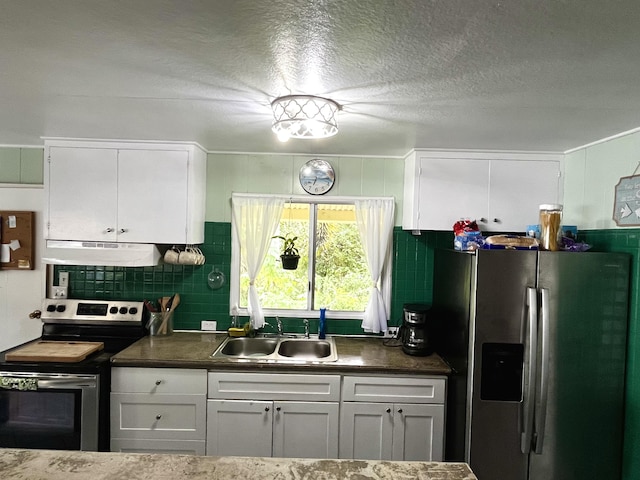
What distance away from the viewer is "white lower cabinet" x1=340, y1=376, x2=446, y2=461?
239cm

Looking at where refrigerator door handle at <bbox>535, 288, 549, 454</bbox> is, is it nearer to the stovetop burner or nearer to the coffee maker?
the coffee maker

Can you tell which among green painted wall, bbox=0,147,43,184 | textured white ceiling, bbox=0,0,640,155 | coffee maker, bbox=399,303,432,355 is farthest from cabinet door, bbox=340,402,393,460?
green painted wall, bbox=0,147,43,184

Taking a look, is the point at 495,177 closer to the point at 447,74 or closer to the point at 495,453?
the point at 447,74

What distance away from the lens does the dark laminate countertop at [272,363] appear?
2.37 meters

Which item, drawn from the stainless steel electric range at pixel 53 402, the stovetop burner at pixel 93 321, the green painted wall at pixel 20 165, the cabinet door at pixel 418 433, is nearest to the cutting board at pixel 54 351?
the stainless steel electric range at pixel 53 402

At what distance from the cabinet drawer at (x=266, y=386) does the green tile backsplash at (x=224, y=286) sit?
2.17 feet

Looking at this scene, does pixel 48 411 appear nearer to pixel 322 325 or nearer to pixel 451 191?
pixel 322 325

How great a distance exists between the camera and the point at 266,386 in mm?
2393

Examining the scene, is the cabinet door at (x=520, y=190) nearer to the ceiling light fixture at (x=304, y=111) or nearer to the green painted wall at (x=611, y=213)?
the green painted wall at (x=611, y=213)

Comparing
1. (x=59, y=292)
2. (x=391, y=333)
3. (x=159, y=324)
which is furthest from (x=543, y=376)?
(x=59, y=292)

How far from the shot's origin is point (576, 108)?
178 centimetres

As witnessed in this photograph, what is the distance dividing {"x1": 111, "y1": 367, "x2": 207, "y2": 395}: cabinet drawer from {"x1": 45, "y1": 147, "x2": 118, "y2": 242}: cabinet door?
0.89 meters

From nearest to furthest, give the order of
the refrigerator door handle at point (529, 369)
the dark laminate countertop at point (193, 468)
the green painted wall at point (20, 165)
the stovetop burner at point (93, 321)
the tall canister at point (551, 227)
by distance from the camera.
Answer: the dark laminate countertop at point (193, 468), the refrigerator door handle at point (529, 369), the tall canister at point (551, 227), the stovetop burner at point (93, 321), the green painted wall at point (20, 165)

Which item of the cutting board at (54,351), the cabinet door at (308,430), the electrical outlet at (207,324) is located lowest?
the cabinet door at (308,430)
